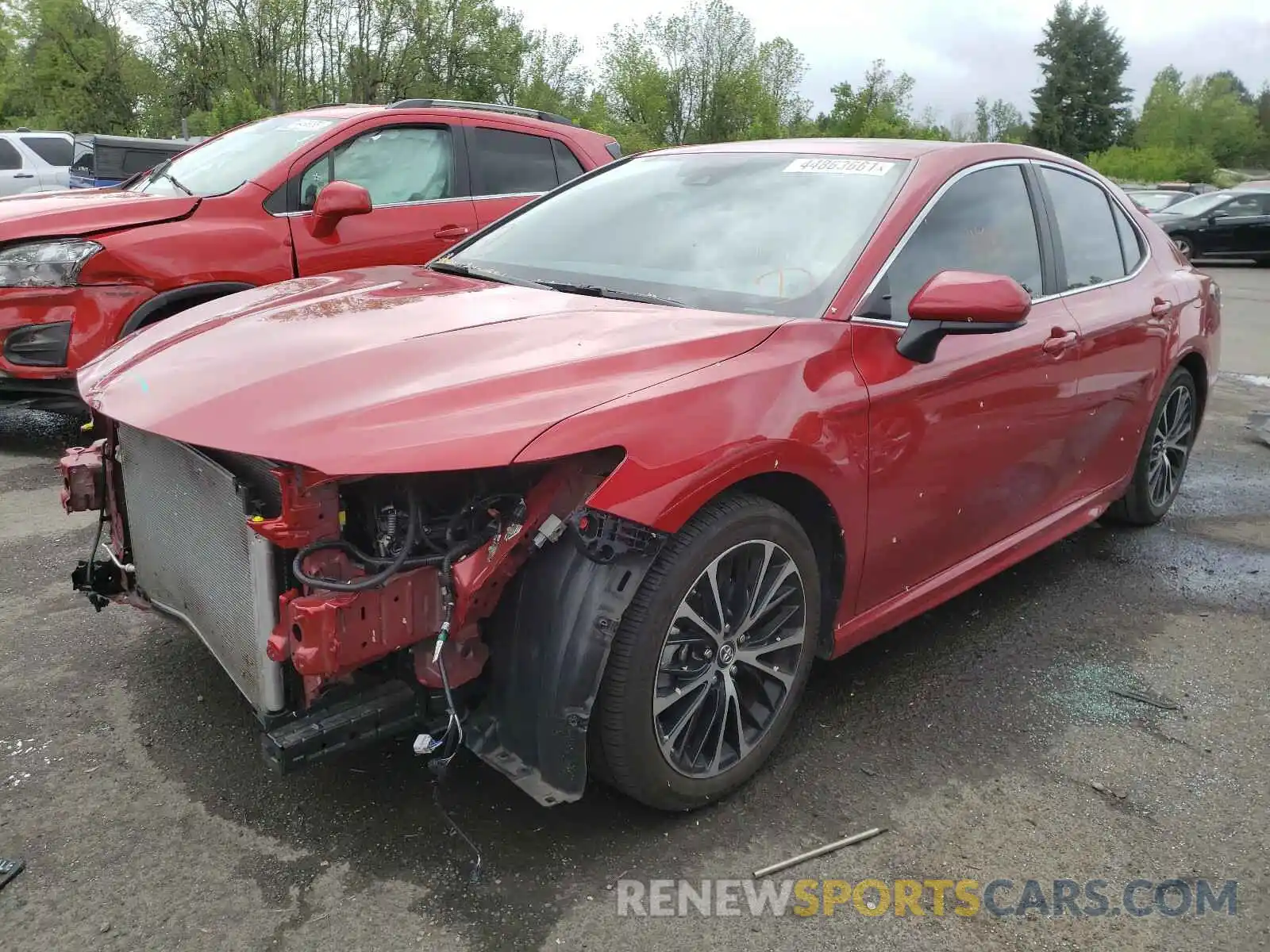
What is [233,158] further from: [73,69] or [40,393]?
[73,69]

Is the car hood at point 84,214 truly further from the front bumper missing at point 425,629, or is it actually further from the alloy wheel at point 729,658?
the alloy wheel at point 729,658

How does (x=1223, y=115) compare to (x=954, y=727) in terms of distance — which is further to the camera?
(x=1223, y=115)

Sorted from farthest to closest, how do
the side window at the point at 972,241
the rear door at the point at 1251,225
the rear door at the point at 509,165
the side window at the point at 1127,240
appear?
the rear door at the point at 1251,225 < the rear door at the point at 509,165 < the side window at the point at 1127,240 < the side window at the point at 972,241

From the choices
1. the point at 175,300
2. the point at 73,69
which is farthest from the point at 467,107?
the point at 73,69

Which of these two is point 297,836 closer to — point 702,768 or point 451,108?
point 702,768

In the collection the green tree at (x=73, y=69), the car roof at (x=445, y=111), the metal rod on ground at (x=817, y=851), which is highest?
the green tree at (x=73, y=69)

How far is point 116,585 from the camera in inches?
119

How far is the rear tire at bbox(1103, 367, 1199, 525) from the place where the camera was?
15.0 ft

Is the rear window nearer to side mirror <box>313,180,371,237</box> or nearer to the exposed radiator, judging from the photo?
side mirror <box>313,180,371,237</box>

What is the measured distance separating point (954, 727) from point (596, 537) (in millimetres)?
1464

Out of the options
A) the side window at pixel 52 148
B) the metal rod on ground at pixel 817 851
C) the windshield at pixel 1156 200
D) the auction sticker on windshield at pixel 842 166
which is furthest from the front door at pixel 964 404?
the windshield at pixel 1156 200

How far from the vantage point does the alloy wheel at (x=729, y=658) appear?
244cm

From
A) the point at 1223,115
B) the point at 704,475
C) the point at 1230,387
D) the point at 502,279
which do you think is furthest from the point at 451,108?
the point at 1223,115

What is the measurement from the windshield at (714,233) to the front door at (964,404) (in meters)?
0.19
